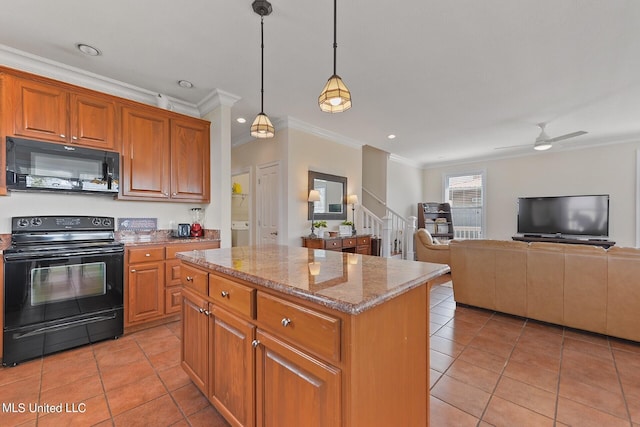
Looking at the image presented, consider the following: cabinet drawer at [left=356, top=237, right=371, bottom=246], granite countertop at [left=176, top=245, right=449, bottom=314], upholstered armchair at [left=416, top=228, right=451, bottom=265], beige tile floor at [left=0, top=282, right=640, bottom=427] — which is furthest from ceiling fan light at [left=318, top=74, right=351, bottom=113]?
upholstered armchair at [left=416, top=228, right=451, bottom=265]

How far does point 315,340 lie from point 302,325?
0.25ft

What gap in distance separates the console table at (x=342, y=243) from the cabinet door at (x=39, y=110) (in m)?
3.18

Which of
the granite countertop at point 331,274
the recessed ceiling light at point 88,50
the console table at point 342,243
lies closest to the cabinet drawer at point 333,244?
the console table at point 342,243

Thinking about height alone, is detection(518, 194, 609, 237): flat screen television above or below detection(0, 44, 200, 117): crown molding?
below

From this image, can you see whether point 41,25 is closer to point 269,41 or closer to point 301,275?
point 269,41

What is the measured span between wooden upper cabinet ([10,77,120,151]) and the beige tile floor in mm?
2041

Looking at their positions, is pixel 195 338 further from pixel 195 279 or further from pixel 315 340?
pixel 315 340

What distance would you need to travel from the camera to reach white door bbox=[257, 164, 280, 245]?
4586 millimetres

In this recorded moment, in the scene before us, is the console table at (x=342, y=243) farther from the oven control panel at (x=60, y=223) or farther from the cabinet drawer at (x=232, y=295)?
the cabinet drawer at (x=232, y=295)

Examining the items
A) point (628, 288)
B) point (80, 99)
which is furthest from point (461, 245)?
point (80, 99)

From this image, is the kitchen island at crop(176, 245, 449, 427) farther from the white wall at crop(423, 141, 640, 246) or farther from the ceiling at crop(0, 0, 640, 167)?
the white wall at crop(423, 141, 640, 246)

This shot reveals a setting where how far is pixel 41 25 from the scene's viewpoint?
2.24 metres

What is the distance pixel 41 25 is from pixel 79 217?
5.70ft

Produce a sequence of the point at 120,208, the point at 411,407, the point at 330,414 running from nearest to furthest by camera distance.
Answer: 1. the point at 330,414
2. the point at 411,407
3. the point at 120,208
